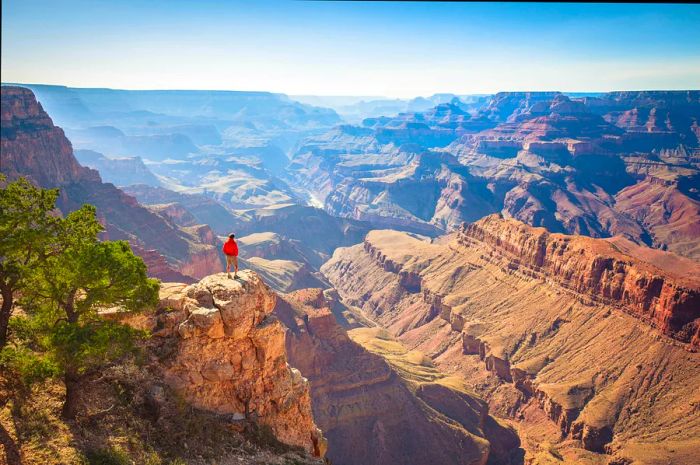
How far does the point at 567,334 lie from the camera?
278ft

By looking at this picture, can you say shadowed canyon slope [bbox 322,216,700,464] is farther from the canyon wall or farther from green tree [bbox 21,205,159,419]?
green tree [bbox 21,205,159,419]

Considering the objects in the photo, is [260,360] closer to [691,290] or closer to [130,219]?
[691,290]

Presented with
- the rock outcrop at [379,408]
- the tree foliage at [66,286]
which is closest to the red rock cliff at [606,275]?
the rock outcrop at [379,408]

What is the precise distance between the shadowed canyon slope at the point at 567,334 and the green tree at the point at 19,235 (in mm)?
65049

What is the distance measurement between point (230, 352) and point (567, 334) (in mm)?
72841

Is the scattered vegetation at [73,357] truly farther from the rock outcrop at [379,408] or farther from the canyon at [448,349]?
the rock outcrop at [379,408]

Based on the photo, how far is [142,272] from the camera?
22938 mm

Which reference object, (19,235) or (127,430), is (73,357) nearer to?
(127,430)

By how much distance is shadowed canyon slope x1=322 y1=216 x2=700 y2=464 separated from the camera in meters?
66.4

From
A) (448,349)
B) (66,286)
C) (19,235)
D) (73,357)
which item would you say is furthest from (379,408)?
(19,235)

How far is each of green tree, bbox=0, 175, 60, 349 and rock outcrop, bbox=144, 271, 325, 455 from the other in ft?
22.7

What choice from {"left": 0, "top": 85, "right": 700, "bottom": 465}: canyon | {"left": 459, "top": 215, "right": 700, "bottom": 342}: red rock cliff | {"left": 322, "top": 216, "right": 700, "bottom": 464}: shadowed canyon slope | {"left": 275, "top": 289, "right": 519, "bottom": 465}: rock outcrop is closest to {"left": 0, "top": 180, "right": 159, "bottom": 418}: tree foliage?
{"left": 0, "top": 85, "right": 700, "bottom": 465}: canyon

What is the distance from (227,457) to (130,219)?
370 feet

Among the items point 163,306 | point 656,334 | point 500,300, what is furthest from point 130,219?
point 656,334
